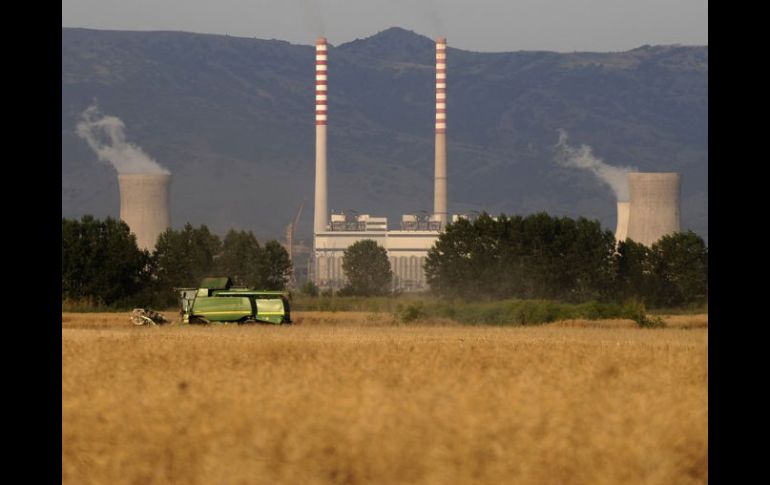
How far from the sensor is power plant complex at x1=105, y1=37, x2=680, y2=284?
384ft

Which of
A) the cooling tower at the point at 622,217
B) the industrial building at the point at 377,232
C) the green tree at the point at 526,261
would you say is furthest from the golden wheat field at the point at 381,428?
Answer: the industrial building at the point at 377,232

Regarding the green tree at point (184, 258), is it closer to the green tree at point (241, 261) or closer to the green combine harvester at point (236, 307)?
the green tree at point (241, 261)

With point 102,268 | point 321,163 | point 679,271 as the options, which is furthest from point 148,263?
point 321,163

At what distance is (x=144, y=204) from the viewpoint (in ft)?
396

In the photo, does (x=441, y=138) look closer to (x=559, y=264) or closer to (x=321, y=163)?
(x=321, y=163)

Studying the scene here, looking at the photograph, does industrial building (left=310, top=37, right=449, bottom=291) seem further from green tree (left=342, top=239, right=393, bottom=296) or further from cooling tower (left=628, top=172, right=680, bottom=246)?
cooling tower (left=628, top=172, right=680, bottom=246)

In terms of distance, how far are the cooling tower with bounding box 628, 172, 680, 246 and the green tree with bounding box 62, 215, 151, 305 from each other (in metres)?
49.2

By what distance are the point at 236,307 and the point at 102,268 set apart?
3676 cm

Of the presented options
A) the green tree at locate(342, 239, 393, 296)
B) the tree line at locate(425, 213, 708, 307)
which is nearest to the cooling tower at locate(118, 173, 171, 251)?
the green tree at locate(342, 239, 393, 296)

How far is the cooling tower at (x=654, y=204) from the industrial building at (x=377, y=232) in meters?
42.0

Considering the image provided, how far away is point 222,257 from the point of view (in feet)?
307

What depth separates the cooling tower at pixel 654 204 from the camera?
11612 centimetres

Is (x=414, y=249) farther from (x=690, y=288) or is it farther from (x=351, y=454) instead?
(x=351, y=454)
